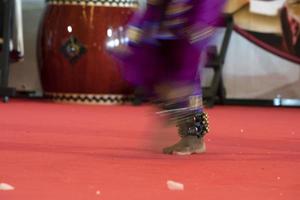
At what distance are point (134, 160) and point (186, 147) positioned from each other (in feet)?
0.78

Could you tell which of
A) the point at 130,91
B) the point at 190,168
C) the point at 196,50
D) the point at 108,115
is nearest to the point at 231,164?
the point at 190,168

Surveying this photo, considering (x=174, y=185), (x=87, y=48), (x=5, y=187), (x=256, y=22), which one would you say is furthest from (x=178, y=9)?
(x=256, y=22)

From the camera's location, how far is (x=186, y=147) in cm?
216

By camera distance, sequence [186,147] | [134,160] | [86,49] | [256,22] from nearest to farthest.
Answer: [134,160] < [186,147] < [86,49] < [256,22]

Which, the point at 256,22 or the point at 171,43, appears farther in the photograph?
the point at 256,22

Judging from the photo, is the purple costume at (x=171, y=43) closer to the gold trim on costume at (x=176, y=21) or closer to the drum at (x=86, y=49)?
the gold trim on costume at (x=176, y=21)

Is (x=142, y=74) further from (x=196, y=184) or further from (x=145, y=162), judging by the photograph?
(x=196, y=184)

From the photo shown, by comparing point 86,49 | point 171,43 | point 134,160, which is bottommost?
point 134,160

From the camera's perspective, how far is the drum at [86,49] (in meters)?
4.52

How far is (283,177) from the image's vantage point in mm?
1749

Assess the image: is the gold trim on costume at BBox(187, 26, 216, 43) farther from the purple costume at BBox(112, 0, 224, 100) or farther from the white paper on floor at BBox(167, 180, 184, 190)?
the white paper on floor at BBox(167, 180, 184, 190)

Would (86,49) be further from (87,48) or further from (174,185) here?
(174,185)

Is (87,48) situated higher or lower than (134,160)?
higher

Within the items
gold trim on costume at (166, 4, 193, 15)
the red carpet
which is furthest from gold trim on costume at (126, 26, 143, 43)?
the red carpet
